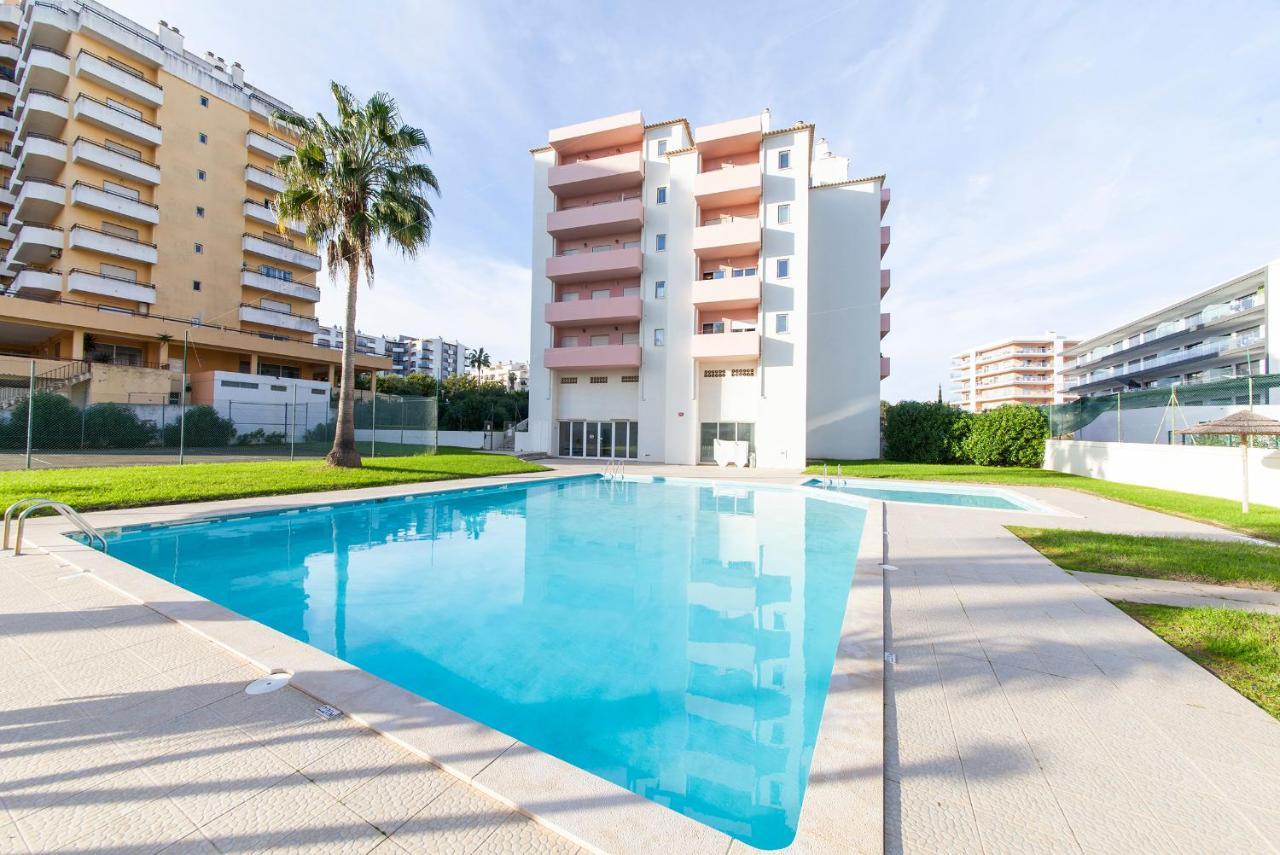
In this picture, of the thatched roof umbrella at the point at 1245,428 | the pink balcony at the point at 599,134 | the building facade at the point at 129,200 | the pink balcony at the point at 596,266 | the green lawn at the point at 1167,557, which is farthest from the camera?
the building facade at the point at 129,200

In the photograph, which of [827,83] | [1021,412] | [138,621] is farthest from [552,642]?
[1021,412]

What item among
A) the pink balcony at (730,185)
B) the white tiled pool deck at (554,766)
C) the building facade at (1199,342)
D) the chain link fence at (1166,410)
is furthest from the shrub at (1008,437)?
the white tiled pool deck at (554,766)

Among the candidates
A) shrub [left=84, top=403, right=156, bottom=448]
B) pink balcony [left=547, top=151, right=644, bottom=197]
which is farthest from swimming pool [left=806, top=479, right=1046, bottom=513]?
shrub [left=84, top=403, right=156, bottom=448]

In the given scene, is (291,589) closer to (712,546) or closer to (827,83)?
(712,546)

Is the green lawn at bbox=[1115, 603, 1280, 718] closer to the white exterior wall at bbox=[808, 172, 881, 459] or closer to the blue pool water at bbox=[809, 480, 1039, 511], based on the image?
the blue pool water at bbox=[809, 480, 1039, 511]

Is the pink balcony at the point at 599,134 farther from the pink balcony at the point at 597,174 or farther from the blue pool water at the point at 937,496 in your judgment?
the blue pool water at the point at 937,496

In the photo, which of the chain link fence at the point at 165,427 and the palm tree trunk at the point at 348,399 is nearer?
the palm tree trunk at the point at 348,399

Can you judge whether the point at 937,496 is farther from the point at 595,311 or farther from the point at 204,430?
the point at 204,430

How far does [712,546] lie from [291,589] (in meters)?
5.66

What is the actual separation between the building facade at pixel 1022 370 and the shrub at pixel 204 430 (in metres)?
81.6

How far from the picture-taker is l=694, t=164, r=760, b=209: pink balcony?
21.8 metres

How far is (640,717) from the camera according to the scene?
3260 millimetres

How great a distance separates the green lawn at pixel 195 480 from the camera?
870 cm

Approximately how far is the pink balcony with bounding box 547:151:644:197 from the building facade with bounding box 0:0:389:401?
14.8m
